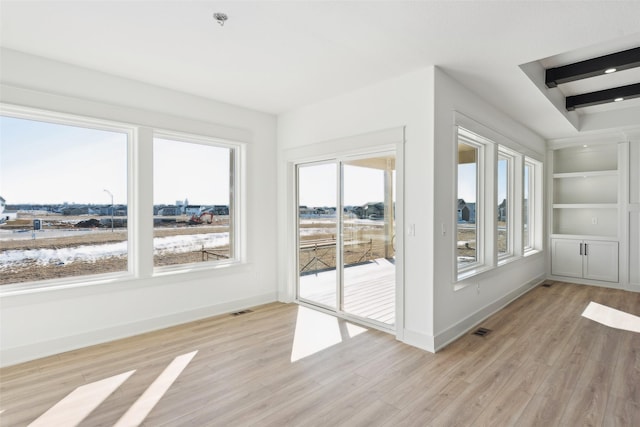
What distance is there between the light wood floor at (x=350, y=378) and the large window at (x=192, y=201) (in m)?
0.94

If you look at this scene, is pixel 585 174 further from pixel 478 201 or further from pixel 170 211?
pixel 170 211

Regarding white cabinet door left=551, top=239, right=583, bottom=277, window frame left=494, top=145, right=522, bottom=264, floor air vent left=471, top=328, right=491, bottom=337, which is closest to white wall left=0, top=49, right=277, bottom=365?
floor air vent left=471, top=328, right=491, bottom=337

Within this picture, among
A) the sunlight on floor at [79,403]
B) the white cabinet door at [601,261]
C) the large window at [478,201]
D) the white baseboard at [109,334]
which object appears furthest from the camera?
the white cabinet door at [601,261]

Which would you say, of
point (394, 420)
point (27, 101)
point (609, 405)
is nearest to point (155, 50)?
point (27, 101)

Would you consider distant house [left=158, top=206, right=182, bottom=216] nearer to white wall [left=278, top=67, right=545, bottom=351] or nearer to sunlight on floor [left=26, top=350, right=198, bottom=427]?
sunlight on floor [left=26, top=350, right=198, bottom=427]

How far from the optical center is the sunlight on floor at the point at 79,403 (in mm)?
2203

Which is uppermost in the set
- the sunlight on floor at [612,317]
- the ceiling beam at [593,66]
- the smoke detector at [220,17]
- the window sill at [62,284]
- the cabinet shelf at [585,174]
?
the ceiling beam at [593,66]

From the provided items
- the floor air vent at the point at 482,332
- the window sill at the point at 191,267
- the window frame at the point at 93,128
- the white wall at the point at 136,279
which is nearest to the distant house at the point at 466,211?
the floor air vent at the point at 482,332

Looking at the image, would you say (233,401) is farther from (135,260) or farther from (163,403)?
(135,260)

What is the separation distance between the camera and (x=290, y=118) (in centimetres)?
479

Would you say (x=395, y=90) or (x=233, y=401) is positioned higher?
(x=395, y=90)

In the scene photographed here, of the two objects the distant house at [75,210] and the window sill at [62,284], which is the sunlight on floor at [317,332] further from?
the distant house at [75,210]

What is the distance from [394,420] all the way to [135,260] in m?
3.06

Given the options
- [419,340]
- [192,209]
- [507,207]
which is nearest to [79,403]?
[192,209]
